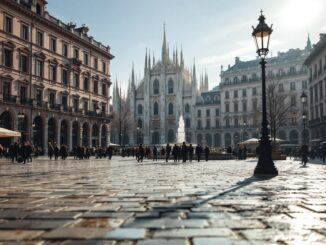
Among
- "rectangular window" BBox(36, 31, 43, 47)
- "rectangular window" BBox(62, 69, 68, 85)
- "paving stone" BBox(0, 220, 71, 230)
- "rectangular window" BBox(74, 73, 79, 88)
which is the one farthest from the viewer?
"rectangular window" BBox(74, 73, 79, 88)

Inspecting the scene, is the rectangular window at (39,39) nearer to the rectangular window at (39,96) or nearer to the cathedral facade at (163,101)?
the rectangular window at (39,96)

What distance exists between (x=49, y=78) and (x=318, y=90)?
34.2 meters

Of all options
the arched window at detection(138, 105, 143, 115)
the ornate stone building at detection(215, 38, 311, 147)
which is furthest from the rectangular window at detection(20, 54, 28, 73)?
the arched window at detection(138, 105, 143, 115)

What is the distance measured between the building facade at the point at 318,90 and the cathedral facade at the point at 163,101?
126 ft

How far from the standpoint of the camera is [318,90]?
48625 mm

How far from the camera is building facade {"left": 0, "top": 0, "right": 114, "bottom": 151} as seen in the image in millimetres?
35812

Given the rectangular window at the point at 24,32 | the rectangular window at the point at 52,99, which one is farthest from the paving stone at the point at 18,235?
the rectangular window at the point at 52,99

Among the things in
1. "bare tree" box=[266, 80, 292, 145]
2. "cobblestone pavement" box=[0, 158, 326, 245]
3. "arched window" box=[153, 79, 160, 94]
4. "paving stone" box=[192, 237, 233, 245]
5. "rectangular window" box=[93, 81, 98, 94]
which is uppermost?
"arched window" box=[153, 79, 160, 94]

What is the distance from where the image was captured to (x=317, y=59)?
48938mm

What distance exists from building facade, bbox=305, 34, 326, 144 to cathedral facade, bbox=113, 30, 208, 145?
126 feet

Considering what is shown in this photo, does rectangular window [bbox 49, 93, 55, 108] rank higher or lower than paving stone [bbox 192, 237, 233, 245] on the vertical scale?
higher

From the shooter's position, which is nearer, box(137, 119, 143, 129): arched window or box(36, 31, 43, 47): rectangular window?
box(36, 31, 43, 47): rectangular window

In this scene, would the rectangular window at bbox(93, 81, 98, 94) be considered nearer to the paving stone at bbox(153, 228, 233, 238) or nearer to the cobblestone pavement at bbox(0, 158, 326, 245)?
the cobblestone pavement at bbox(0, 158, 326, 245)

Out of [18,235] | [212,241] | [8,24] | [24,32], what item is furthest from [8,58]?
[212,241]
